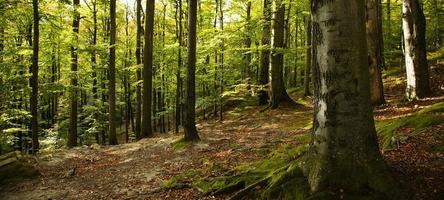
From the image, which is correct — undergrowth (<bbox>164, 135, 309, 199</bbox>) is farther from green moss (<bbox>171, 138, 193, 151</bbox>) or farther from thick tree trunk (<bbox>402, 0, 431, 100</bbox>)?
thick tree trunk (<bbox>402, 0, 431, 100</bbox>)

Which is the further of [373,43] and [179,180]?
[373,43]

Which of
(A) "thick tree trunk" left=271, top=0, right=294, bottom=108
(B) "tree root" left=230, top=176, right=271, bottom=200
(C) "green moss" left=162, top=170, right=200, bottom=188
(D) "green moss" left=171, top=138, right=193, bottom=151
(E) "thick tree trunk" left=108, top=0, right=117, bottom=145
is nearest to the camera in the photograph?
(B) "tree root" left=230, top=176, right=271, bottom=200

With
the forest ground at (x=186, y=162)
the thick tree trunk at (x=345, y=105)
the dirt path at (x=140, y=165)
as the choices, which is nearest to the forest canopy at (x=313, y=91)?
the thick tree trunk at (x=345, y=105)

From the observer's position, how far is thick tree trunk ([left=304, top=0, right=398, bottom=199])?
3.90m

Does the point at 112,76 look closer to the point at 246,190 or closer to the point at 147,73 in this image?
the point at 147,73

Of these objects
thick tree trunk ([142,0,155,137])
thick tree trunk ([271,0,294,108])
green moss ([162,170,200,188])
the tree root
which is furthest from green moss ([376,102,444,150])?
thick tree trunk ([142,0,155,137])

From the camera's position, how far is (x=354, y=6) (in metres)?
3.92

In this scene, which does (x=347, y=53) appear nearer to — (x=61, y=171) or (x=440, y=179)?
(x=440, y=179)

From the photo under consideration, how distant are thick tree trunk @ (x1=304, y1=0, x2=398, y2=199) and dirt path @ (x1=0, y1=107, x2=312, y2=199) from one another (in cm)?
285

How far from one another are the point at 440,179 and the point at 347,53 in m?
1.86

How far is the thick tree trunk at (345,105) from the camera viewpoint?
390 centimetres

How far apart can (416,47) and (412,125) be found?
4609mm

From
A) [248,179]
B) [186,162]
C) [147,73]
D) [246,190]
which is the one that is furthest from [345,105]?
[147,73]

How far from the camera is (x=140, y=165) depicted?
1052 cm
